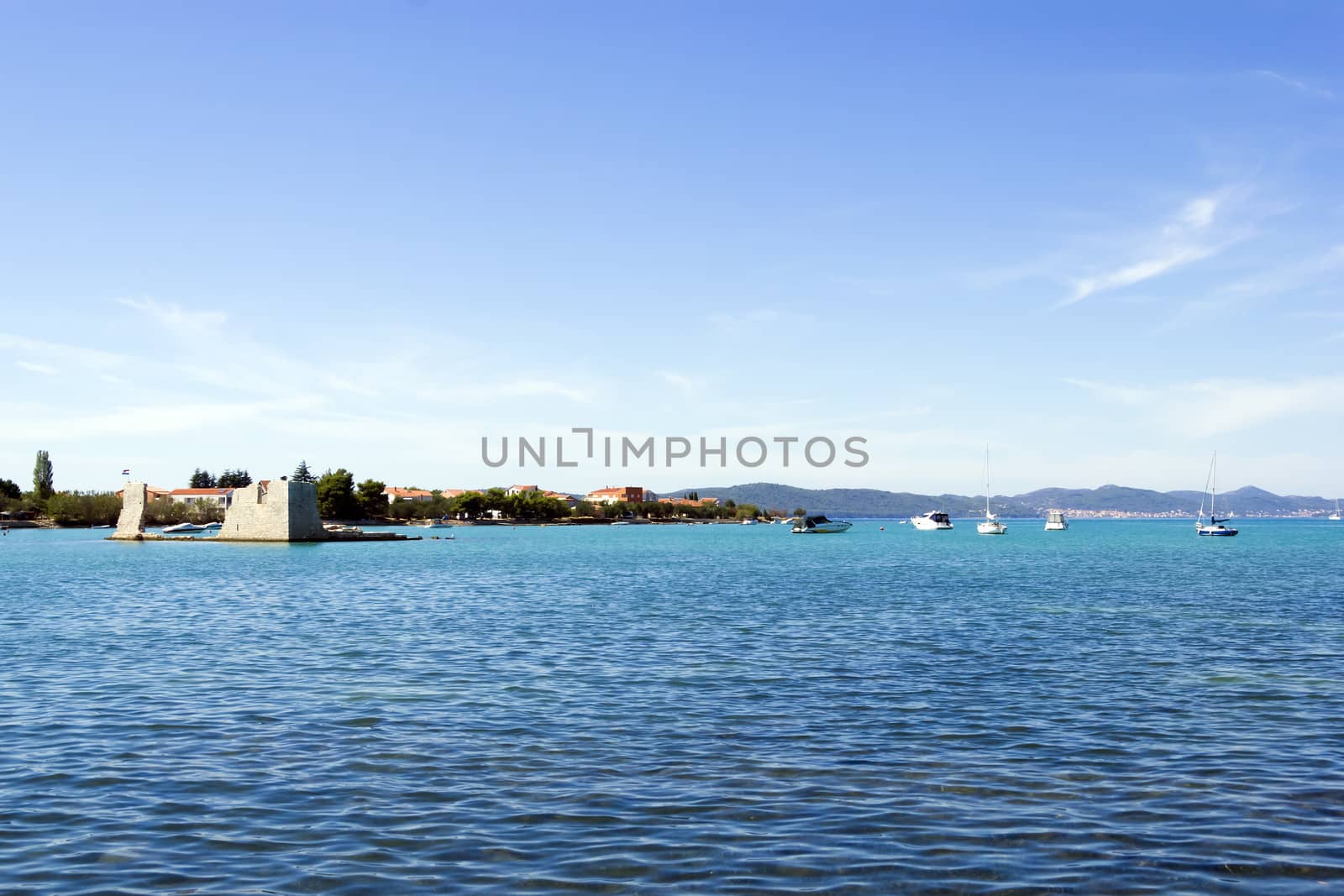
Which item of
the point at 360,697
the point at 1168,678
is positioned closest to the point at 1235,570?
the point at 1168,678

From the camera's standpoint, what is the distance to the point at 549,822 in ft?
36.5

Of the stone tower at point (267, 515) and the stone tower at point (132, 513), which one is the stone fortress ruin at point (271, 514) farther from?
the stone tower at point (132, 513)

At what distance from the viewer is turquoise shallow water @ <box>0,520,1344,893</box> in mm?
9727

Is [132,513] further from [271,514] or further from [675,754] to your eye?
[675,754]

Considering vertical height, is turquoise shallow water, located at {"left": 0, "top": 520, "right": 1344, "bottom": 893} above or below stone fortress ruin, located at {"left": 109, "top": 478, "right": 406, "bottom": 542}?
below

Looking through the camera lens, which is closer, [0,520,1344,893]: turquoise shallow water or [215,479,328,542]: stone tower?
[0,520,1344,893]: turquoise shallow water

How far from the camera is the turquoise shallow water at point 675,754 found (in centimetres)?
973

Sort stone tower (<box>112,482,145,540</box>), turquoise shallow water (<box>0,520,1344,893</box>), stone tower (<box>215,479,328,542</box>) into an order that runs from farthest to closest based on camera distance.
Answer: stone tower (<box>112,482,145,540</box>) → stone tower (<box>215,479,328,542</box>) → turquoise shallow water (<box>0,520,1344,893</box>)

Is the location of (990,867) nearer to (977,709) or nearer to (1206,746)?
(1206,746)

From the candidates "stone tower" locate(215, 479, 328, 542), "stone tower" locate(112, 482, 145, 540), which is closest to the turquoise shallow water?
"stone tower" locate(215, 479, 328, 542)

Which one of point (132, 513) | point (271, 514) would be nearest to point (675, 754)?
point (271, 514)

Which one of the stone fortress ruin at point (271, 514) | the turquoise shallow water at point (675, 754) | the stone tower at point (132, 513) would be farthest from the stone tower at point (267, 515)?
the turquoise shallow water at point (675, 754)

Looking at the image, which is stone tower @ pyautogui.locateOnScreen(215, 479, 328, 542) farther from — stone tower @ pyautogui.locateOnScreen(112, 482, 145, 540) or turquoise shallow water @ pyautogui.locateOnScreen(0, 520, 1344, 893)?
turquoise shallow water @ pyautogui.locateOnScreen(0, 520, 1344, 893)

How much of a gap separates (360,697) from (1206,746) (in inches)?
561
